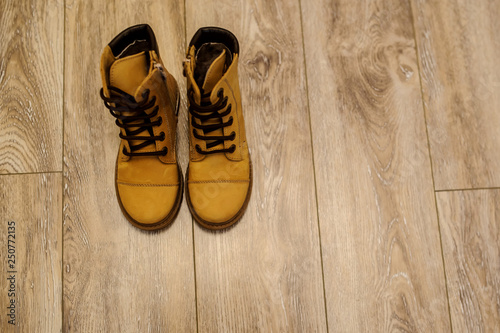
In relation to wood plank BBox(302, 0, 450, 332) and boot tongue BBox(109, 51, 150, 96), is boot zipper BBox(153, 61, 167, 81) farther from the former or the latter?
wood plank BBox(302, 0, 450, 332)

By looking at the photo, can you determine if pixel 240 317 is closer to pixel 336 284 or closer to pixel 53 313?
pixel 336 284

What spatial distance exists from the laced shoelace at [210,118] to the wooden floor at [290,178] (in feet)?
0.33

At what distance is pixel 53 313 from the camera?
2.91 feet

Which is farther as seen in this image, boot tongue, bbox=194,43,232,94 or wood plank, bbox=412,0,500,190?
wood plank, bbox=412,0,500,190

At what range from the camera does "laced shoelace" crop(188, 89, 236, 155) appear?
0.82 metres

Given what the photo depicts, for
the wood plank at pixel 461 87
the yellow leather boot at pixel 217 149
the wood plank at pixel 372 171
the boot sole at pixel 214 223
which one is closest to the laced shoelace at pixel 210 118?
the yellow leather boot at pixel 217 149

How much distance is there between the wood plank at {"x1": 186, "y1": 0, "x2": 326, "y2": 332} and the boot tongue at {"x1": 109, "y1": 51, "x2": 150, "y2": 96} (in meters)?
0.25

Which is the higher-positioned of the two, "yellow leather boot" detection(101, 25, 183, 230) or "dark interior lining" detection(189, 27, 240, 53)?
"dark interior lining" detection(189, 27, 240, 53)

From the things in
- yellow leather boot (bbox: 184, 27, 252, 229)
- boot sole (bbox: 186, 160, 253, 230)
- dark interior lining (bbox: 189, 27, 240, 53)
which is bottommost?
boot sole (bbox: 186, 160, 253, 230)

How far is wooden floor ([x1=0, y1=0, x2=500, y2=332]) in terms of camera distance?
90 centimetres

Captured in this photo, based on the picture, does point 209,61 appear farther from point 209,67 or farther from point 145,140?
point 145,140

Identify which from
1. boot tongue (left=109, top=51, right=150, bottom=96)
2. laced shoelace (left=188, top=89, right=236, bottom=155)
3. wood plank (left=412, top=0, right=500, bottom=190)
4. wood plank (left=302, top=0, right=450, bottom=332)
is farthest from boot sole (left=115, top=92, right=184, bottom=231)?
wood plank (left=412, top=0, right=500, bottom=190)

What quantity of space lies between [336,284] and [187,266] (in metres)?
0.37

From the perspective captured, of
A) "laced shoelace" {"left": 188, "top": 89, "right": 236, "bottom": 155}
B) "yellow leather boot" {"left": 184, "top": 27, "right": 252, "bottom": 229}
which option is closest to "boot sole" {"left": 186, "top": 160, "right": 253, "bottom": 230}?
"yellow leather boot" {"left": 184, "top": 27, "right": 252, "bottom": 229}
